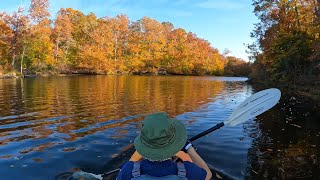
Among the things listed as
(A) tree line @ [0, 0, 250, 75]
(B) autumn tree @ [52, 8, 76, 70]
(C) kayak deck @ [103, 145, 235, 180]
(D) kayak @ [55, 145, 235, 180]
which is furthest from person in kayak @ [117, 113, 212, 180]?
(B) autumn tree @ [52, 8, 76, 70]

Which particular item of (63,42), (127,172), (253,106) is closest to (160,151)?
(127,172)

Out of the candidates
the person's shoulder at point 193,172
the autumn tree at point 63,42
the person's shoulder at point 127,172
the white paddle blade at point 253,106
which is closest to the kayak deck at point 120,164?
the white paddle blade at point 253,106

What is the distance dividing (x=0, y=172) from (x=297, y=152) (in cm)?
748

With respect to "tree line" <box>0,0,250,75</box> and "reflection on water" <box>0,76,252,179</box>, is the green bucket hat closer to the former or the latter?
"reflection on water" <box>0,76,252,179</box>

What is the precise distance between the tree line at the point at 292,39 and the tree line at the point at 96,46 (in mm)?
37862

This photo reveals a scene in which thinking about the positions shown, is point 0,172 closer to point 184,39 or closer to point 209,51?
point 184,39

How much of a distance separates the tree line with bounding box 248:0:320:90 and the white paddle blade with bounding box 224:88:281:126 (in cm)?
1697

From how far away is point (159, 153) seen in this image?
229cm

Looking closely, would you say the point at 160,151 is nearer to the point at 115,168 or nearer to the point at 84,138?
the point at 115,168

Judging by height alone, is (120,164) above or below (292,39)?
below

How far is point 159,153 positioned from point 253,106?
387 centimetres

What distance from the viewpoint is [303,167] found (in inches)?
291

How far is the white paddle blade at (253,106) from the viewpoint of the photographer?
219 inches

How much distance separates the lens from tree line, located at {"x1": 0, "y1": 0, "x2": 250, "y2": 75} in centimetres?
5597
